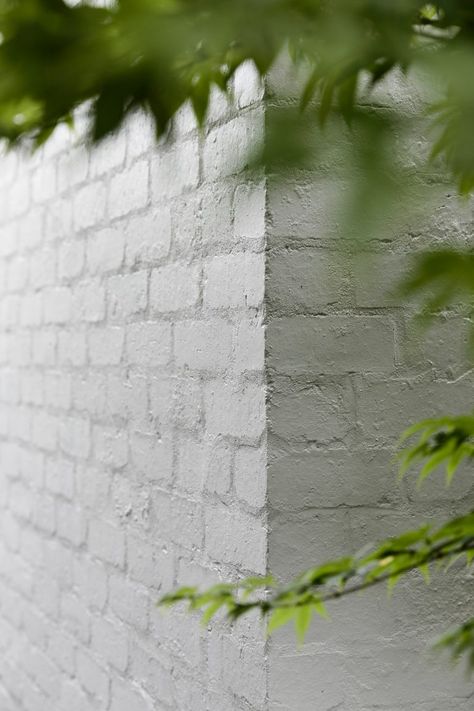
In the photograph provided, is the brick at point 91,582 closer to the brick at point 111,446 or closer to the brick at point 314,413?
the brick at point 111,446

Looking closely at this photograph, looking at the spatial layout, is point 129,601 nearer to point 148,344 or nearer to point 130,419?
point 130,419

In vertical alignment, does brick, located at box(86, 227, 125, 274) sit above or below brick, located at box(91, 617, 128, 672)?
above

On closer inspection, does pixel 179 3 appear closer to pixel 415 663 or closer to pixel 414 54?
pixel 414 54

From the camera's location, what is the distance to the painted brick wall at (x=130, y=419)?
1706 millimetres

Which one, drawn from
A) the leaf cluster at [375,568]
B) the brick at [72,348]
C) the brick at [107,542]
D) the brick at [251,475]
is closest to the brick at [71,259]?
the brick at [72,348]

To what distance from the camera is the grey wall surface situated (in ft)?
5.25

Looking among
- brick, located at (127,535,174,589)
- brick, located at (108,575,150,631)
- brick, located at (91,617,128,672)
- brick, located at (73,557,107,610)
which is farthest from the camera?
brick, located at (73,557,107,610)

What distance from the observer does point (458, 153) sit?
352 mm

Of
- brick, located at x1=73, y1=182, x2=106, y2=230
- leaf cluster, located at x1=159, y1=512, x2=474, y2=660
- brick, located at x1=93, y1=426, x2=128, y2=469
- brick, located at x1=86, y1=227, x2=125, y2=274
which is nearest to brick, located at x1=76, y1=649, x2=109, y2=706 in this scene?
brick, located at x1=93, y1=426, x2=128, y2=469

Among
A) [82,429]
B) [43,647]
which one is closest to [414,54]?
[82,429]

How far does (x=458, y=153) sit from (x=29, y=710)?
2.78 metres

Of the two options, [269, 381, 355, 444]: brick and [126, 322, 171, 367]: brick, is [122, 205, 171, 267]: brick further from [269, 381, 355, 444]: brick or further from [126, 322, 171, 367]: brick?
[269, 381, 355, 444]: brick

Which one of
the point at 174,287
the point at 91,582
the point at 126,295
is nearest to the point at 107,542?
the point at 91,582

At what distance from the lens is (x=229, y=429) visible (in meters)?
1.73
